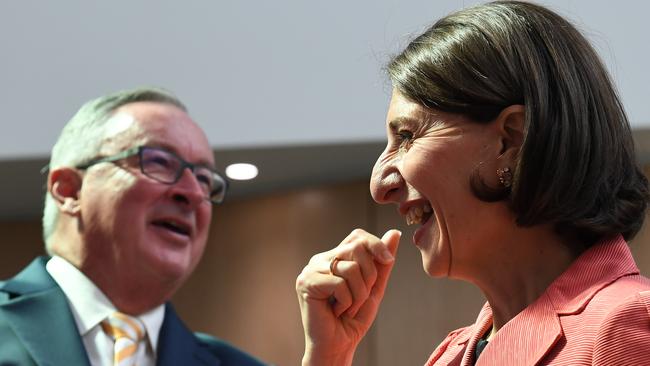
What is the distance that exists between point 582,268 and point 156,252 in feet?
5.45

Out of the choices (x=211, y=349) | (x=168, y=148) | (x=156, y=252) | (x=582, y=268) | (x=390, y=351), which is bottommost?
(x=390, y=351)

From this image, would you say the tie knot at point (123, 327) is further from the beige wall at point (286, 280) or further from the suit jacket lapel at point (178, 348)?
the beige wall at point (286, 280)

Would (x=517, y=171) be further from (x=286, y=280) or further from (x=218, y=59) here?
(x=286, y=280)

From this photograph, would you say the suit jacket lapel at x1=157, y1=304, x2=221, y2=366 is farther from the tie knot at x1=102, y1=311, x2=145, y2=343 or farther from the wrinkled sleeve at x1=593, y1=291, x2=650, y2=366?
the wrinkled sleeve at x1=593, y1=291, x2=650, y2=366

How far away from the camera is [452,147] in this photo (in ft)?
4.10

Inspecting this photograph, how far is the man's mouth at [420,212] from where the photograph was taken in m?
1.29

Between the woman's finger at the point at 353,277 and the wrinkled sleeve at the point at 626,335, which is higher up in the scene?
the wrinkled sleeve at the point at 626,335

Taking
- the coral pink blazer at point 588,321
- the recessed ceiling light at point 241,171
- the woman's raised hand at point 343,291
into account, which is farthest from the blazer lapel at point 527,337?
the recessed ceiling light at point 241,171

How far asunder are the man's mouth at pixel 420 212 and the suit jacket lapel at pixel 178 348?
1.28 m

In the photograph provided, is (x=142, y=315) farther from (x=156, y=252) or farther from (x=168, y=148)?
(x=168, y=148)

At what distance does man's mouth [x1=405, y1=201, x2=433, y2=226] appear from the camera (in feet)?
4.22

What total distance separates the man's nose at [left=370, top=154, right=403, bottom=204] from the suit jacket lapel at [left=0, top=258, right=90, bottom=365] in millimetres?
1157

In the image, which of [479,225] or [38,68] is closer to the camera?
[479,225]

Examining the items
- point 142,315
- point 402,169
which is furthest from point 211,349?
point 402,169
